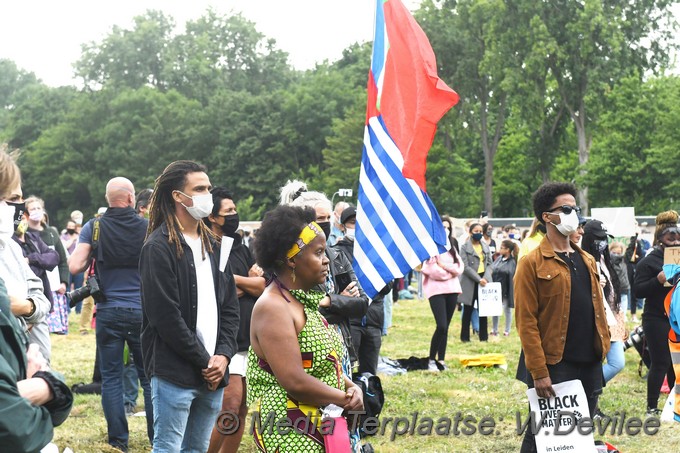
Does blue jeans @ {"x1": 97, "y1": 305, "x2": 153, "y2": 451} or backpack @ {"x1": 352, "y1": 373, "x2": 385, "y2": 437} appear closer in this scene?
backpack @ {"x1": 352, "y1": 373, "x2": 385, "y2": 437}

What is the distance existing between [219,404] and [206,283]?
709 mm

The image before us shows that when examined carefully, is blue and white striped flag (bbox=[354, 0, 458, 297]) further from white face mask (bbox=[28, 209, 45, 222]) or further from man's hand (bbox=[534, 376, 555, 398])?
white face mask (bbox=[28, 209, 45, 222])

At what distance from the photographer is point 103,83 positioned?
83.1 m

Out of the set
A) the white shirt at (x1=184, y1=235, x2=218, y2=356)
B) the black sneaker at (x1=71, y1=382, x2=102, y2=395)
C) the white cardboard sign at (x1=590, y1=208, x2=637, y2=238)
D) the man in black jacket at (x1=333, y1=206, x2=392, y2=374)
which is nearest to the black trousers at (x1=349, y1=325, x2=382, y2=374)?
the man in black jacket at (x1=333, y1=206, x2=392, y2=374)

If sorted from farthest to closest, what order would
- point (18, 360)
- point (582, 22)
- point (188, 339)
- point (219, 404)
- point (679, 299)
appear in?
point (582, 22), point (679, 299), point (219, 404), point (188, 339), point (18, 360)

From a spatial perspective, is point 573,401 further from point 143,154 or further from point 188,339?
point 143,154

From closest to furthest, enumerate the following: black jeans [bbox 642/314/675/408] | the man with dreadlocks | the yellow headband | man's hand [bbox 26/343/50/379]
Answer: man's hand [bbox 26/343/50/379], the yellow headband, the man with dreadlocks, black jeans [bbox 642/314/675/408]

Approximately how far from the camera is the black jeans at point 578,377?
5938mm

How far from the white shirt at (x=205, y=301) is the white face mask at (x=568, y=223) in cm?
234

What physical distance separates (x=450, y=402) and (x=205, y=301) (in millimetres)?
5070

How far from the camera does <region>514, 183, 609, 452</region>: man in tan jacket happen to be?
5.86 meters

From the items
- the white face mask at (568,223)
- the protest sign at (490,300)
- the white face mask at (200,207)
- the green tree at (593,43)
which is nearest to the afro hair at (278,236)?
the white face mask at (200,207)

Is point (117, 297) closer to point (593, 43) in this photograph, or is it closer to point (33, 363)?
point (33, 363)

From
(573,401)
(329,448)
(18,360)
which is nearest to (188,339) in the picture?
(329,448)
